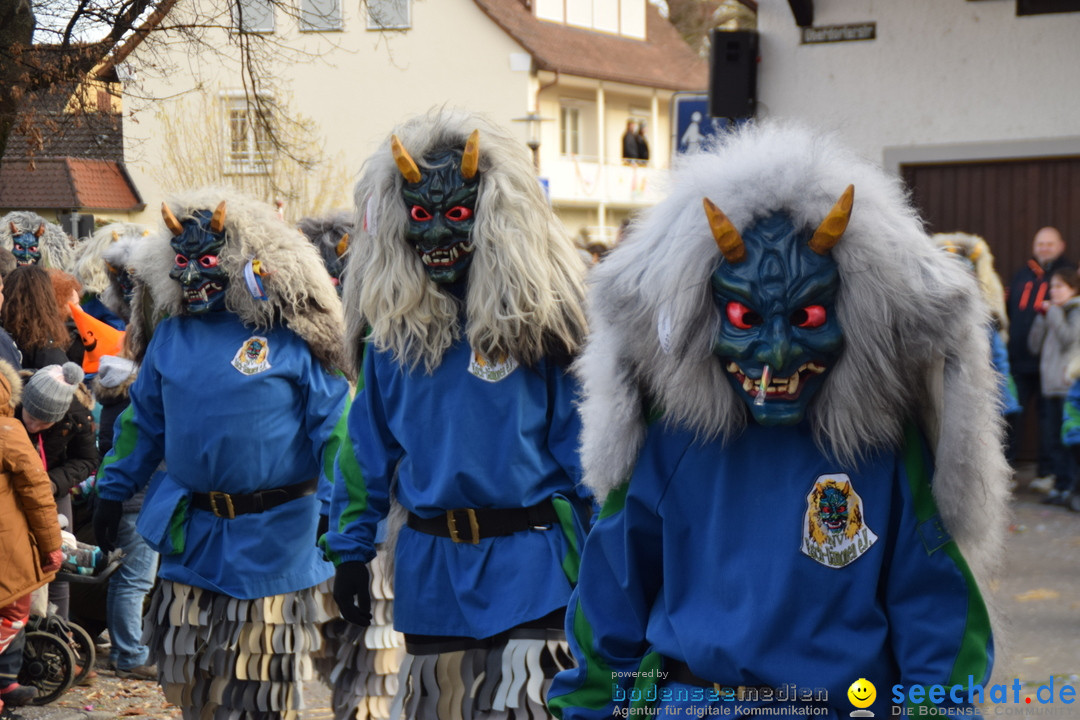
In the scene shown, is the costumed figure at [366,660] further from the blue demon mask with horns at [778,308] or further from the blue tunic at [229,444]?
the blue demon mask with horns at [778,308]

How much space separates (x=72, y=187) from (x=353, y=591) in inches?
982

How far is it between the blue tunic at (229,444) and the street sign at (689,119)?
230 inches

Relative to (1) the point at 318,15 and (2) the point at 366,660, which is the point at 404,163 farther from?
(1) the point at 318,15

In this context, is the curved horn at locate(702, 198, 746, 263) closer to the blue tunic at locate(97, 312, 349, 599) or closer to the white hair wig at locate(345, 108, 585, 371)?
the white hair wig at locate(345, 108, 585, 371)

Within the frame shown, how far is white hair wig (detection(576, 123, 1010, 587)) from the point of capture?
2.44 m

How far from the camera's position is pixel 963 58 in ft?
34.5

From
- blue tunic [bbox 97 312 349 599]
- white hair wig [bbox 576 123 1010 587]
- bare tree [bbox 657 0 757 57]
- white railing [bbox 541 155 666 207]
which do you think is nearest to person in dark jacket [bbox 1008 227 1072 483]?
blue tunic [bbox 97 312 349 599]

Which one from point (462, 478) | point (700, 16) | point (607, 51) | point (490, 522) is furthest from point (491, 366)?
point (607, 51)

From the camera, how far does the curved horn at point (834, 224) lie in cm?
244

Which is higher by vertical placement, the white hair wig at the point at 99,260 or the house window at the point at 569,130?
the house window at the point at 569,130

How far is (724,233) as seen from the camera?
2.48 meters

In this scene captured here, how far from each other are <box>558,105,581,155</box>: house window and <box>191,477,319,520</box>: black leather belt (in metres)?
28.2

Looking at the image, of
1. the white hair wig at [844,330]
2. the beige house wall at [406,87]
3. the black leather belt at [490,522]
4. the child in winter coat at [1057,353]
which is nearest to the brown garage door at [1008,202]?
the child in winter coat at [1057,353]

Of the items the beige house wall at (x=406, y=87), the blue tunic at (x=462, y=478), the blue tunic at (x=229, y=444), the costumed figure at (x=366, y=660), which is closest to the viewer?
the blue tunic at (x=462, y=478)
